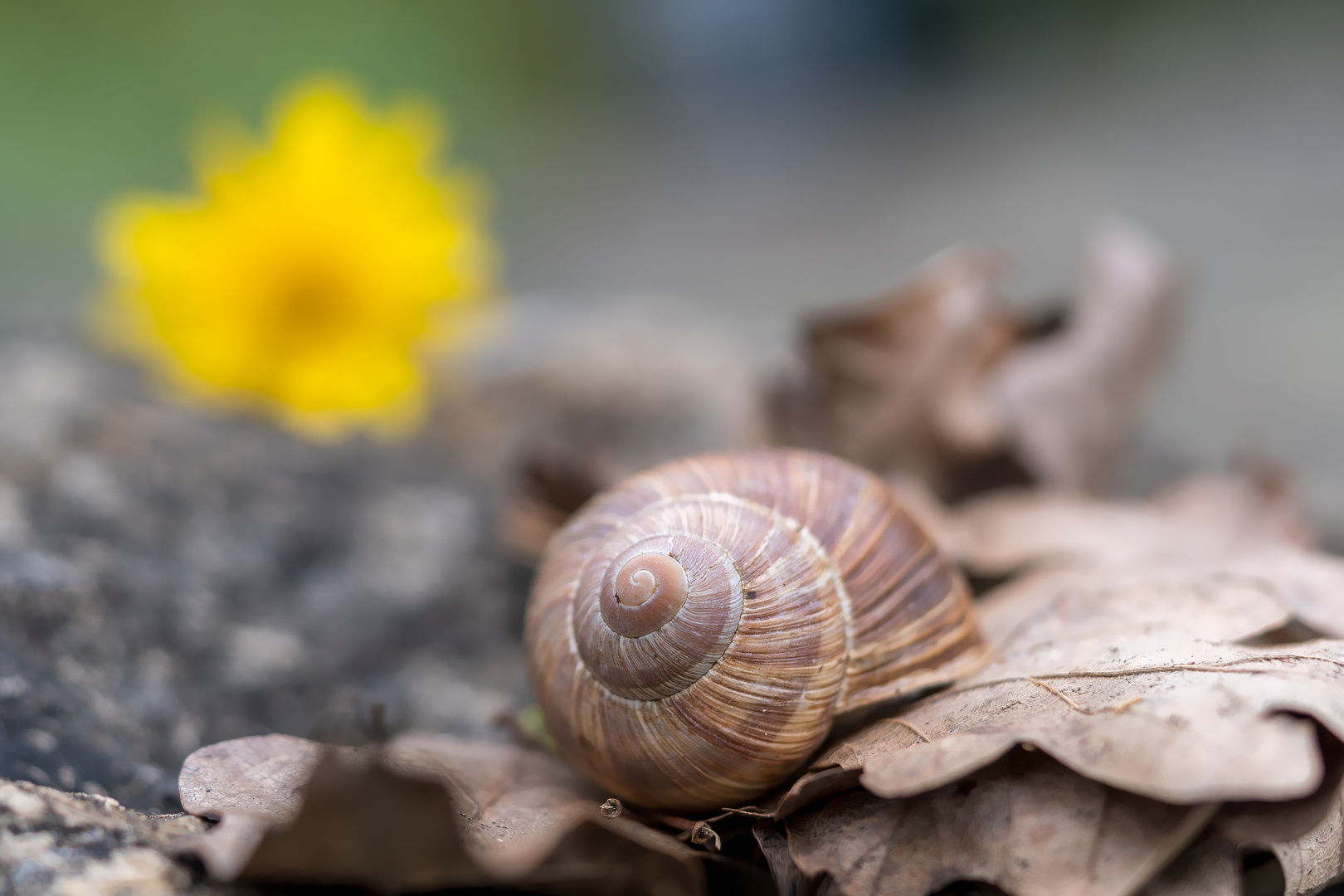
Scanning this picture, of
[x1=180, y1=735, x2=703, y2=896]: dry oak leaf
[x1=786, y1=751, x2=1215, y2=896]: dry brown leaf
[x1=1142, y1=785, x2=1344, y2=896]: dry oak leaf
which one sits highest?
[x1=180, y1=735, x2=703, y2=896]: dry oak leaf

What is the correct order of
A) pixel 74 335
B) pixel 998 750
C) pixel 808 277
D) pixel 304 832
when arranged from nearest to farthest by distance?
pixel 304 832
pixel 998 750
pixel 74 335
pixel 808 277

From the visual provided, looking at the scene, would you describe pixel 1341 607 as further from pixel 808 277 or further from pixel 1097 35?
pixel 1097 35

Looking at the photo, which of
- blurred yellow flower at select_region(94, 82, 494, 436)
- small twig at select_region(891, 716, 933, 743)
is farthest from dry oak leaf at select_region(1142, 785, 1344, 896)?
blurred yellow flower at select_region(94, 82, 494, 436)

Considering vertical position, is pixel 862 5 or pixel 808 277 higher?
pixel 862 5

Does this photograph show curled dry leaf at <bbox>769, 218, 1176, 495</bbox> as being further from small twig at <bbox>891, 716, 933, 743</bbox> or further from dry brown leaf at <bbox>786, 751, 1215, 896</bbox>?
dry brown leaf at <bbox>786, 751, 1215, 896</bbox>

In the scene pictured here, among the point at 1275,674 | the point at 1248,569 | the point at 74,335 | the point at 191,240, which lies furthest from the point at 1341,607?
the point at 74,335

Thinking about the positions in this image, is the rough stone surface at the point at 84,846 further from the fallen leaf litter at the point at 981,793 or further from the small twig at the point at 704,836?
the small twig at the point at 704,836
